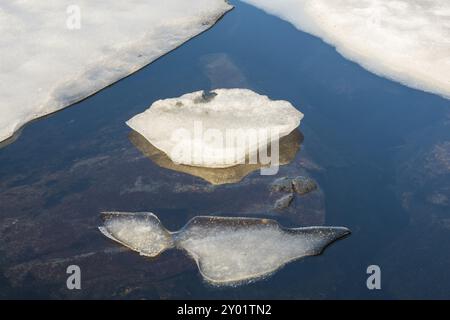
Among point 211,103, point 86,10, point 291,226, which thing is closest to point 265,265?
point 291,226

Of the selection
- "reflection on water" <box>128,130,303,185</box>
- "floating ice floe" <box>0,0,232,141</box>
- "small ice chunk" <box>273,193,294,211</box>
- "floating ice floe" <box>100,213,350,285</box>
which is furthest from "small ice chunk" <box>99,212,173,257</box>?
"floating ice floe" <box>0,0,232,141</box>

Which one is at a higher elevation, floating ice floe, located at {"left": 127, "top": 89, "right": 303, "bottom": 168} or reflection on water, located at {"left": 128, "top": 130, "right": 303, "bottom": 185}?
floating ice floe, located at {"left": 127, "top": 89, "right": 303, "bottom": 168}

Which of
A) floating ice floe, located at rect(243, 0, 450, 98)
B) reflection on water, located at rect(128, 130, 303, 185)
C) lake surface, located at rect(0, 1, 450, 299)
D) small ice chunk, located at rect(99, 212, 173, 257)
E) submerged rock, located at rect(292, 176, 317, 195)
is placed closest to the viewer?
lake surface, located at rect(0, 1, 450, 299)

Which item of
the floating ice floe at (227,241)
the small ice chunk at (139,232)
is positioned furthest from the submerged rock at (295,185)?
the small ice chunk at (139,232)

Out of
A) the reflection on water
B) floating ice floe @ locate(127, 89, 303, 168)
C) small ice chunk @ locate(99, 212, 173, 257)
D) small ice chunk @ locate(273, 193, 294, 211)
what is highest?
floating ice floe @ locate(127, 89, 303, 168)

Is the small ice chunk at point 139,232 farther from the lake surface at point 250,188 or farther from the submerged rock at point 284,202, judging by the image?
the submerged rock at point 284,202

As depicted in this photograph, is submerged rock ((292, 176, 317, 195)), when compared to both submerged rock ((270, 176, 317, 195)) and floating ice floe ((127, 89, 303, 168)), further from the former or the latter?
floating ice floe ((127, 89, 303, 168))

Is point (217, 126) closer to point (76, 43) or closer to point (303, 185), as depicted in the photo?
point (303, 185)
